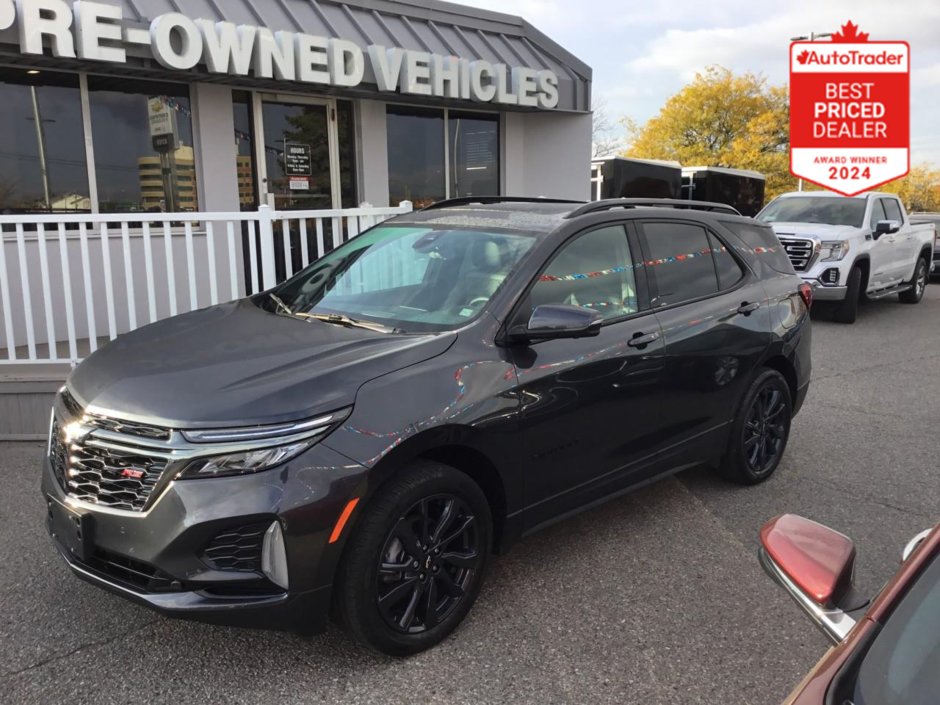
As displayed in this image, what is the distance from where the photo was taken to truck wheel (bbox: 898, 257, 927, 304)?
13.5 m

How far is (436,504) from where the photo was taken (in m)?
2.94

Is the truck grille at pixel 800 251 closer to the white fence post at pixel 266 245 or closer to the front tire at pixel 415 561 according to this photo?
the white fence post at pixel 266 245

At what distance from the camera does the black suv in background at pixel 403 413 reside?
2564 millimetres

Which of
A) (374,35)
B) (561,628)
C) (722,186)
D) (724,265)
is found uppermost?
(374,35)

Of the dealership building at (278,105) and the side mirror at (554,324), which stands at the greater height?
the dealership building at (278,105)

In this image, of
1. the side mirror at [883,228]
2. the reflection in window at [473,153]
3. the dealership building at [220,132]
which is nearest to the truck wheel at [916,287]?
the side mirror at [883,228]

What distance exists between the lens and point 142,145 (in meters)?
8.50

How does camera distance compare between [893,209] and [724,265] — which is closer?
[724,265]

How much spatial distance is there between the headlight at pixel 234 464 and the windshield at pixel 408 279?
91 cm

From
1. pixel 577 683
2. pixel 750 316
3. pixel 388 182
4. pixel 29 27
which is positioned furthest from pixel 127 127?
pixel 577 683

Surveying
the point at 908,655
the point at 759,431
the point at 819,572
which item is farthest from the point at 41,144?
the point at 908,655

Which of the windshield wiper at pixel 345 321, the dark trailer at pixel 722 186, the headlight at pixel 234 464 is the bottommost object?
the headlight at pixel 234 464

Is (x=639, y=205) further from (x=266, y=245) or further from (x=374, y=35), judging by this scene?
(x=374, y=35)

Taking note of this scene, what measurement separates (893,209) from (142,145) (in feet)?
37.0
